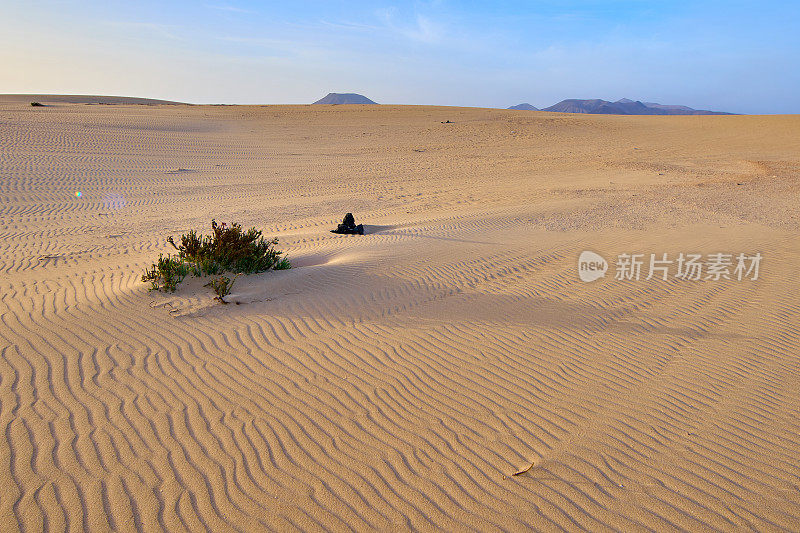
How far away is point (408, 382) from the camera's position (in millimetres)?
4539

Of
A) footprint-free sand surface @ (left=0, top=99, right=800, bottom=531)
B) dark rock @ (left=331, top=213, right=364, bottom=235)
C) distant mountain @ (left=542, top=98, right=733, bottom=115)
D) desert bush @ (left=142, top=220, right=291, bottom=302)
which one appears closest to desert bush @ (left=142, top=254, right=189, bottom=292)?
desert bush @ (left=142, top=220, right=291, bottom=302)

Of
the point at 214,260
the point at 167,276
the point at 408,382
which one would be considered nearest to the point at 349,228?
the point at 214,260

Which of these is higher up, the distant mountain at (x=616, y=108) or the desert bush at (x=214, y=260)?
the distant mountain at (x=616, y=108)

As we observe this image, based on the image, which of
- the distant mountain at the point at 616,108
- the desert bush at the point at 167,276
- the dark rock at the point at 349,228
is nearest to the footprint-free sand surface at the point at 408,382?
the desert bush at the point at 167,276

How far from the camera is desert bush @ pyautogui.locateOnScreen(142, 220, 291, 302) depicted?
651 centimetres

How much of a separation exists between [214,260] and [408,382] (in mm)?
3657

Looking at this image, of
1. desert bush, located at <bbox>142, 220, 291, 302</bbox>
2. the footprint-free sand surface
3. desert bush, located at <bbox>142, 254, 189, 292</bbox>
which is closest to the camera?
the footprint-free sand surface

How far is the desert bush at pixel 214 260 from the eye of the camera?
256 inches

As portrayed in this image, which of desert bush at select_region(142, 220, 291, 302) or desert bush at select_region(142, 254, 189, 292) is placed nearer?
desert bush at select_region(142, 254, 189, 292)

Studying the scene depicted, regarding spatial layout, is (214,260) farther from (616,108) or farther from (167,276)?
(616,108)

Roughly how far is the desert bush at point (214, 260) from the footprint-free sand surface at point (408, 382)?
0.21 metres

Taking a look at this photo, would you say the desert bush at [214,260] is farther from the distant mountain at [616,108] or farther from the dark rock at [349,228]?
the distant mountain at [616,108]

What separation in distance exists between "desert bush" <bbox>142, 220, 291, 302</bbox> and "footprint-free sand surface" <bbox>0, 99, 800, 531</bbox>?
0.69 feet

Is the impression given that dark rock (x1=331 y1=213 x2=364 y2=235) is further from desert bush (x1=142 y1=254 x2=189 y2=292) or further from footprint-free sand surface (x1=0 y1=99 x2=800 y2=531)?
desert bush (x1=142 y1=254 x2=189 y2=292)
